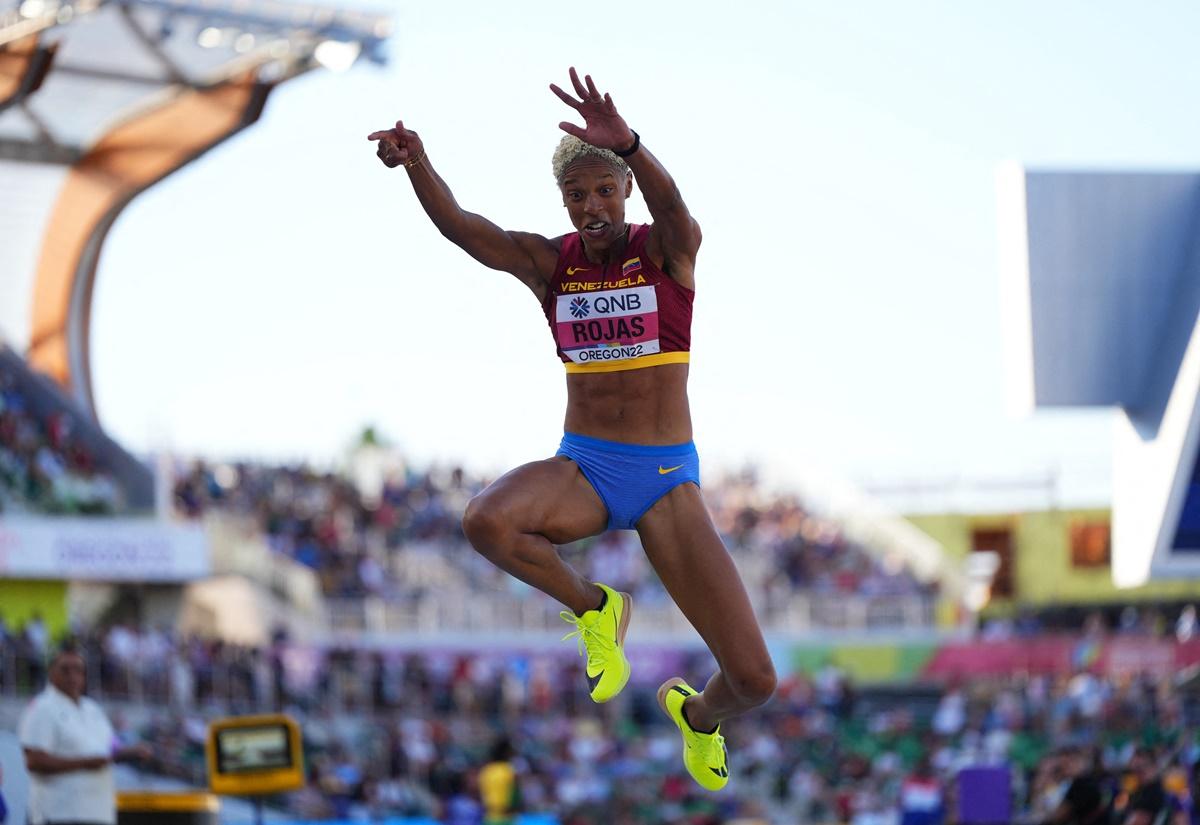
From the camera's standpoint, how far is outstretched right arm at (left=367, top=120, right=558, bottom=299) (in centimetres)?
685

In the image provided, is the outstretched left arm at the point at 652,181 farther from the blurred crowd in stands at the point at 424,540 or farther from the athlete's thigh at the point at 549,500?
the blurred crowd in stands at the point at 424,540

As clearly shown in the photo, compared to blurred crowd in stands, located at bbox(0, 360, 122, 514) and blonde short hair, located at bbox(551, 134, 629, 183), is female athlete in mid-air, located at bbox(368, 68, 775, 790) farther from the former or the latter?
blurred crowd in stands, located at bbox(0, 360, 122, 514)

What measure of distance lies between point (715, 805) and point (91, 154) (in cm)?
1366

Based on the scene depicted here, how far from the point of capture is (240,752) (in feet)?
36.1

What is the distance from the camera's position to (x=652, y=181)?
255 inches

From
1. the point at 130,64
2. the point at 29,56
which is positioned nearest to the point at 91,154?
the point at 130,64

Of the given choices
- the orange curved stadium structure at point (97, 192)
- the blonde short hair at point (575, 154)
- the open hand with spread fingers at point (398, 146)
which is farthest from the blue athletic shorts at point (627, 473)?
the orange curved stadium structure at point (97, 192)

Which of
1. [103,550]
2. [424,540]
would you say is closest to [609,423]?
[103,550]

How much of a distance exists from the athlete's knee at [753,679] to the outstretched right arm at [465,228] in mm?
1558

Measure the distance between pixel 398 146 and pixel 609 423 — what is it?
1260mm

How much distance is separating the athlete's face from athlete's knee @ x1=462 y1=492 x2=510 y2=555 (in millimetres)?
1025

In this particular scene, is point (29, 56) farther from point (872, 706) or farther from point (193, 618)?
point (872, 706)

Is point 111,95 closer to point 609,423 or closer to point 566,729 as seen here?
point 566,729

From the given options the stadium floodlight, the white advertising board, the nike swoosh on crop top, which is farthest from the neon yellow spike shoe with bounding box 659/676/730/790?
the white advertising board
